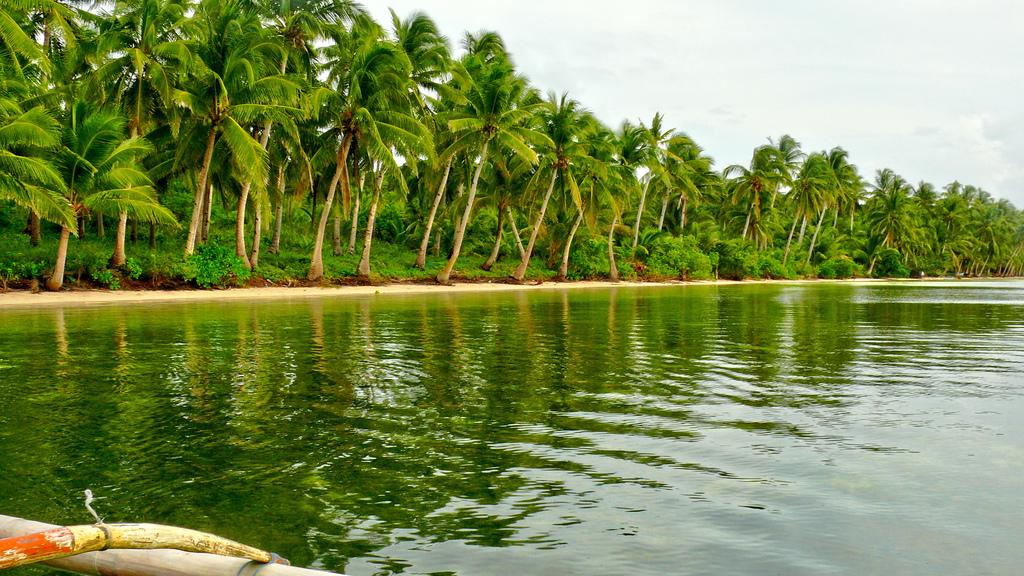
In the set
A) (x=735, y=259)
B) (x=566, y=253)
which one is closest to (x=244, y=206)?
(x=566, y=253)

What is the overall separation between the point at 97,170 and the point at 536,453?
22867 mm

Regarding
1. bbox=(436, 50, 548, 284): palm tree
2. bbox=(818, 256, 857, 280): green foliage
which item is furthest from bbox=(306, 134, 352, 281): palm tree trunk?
bbox=(818, 256, 857, 280): green foliage

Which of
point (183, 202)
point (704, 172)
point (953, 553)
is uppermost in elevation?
point (704, 172)

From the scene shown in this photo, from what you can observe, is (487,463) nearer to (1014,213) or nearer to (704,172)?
(704,172)

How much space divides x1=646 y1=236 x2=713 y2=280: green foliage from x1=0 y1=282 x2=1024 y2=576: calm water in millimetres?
41020

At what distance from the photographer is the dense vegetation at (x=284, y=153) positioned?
2459cm

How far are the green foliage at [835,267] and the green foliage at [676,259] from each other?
23.6m

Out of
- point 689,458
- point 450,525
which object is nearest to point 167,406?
point 450,525

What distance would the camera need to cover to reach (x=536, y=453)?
6211 mm

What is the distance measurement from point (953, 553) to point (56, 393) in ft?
29.1

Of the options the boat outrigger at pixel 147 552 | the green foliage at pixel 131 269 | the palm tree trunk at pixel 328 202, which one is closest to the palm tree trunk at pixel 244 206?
the palm tree trunk at pixel 328 202

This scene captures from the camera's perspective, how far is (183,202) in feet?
132

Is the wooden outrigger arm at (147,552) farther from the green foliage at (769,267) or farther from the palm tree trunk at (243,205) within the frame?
the green foliage at (769,267)

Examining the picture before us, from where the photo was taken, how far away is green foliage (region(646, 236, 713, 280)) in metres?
54.4
